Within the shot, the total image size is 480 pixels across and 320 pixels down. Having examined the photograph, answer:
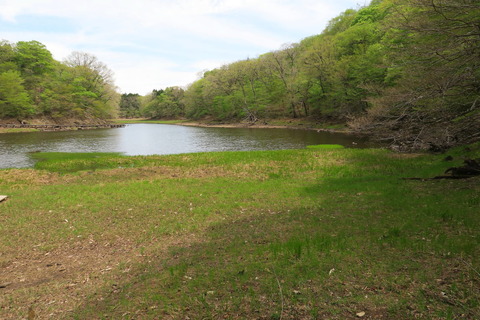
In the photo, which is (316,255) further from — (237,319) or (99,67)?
(99,67)

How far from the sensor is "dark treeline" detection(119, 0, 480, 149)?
11109mm

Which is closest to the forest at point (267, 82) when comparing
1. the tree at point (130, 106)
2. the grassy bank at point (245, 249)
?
the grassy bank at point (245, 249)

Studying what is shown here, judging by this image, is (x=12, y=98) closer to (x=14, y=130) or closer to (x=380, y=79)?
(x=14, y=130)

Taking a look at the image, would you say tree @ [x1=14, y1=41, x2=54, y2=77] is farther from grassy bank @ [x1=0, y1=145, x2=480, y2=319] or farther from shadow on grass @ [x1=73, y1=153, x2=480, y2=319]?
shadow on grass @ [x1=73, y1=153, x2=480, y2=319]

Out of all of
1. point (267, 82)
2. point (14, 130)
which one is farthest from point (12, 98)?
point (267, 82)

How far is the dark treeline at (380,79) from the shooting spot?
11109 millimetres

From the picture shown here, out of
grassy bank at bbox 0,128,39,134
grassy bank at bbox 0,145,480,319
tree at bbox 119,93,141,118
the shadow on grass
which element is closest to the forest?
grassy bank at bbox 0,128,39,134

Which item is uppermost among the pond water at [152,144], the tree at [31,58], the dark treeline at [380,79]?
the tree at [31,58]

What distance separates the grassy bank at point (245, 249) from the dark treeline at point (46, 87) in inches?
2665

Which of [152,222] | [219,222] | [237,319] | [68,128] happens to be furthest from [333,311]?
[68,128]

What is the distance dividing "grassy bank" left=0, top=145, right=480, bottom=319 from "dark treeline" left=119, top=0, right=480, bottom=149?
322cm

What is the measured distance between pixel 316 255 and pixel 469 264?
273 cm

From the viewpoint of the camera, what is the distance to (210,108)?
3900 inches

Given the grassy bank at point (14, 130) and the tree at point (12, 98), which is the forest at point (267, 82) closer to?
the tree at point (12, 98)
